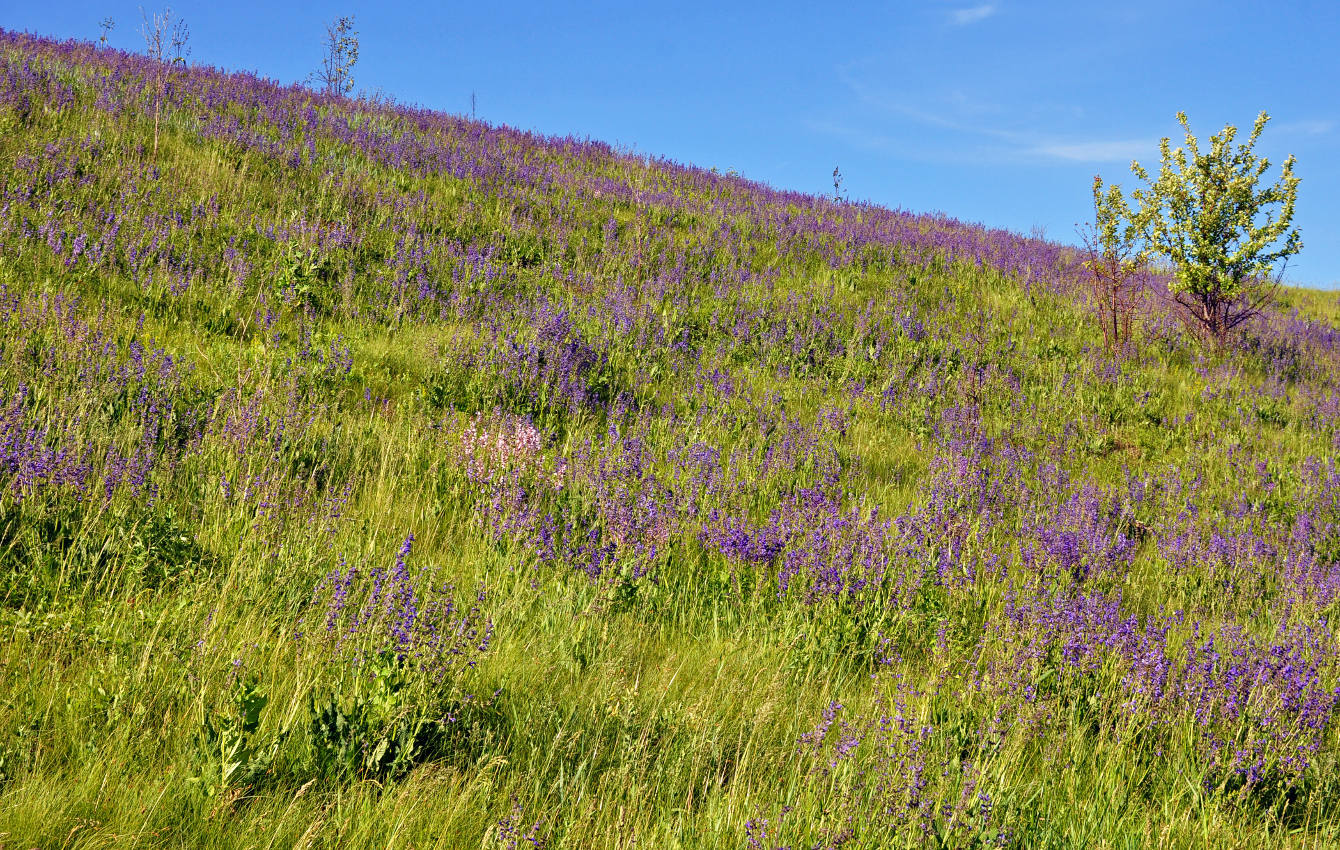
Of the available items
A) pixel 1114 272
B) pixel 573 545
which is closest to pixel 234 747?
pixel 573 545

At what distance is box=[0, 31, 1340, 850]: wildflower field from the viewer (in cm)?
218

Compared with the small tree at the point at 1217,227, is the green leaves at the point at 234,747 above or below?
below

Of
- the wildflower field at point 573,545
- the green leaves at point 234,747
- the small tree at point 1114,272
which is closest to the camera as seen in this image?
the green leaves at point 234,747

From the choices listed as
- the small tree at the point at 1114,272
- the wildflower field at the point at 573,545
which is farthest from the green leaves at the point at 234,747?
the small tree at the point at 1114,272

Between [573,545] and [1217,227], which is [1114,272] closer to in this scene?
[1217,227]

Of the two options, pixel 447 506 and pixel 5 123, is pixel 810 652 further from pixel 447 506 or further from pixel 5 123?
pixel 5 123

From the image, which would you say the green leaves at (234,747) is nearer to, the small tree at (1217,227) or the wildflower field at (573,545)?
the wildflower field at (573,545)

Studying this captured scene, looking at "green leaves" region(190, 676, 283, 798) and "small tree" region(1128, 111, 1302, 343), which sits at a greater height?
"small tree" region(1128, 111, 1302, 343)

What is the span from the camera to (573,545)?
3.97m

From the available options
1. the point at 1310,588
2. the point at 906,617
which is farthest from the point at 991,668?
the point at 1310,588

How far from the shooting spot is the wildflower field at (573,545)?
2182 mm

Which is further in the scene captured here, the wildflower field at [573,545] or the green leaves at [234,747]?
the wildflower field at [573,545]

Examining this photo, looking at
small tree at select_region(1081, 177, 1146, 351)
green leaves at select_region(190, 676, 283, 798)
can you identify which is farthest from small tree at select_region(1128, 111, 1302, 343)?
green leaves at select_region(190, 676, 283, 798)

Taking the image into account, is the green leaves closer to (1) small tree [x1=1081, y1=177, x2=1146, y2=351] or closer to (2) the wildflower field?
(2) the wildflower field
